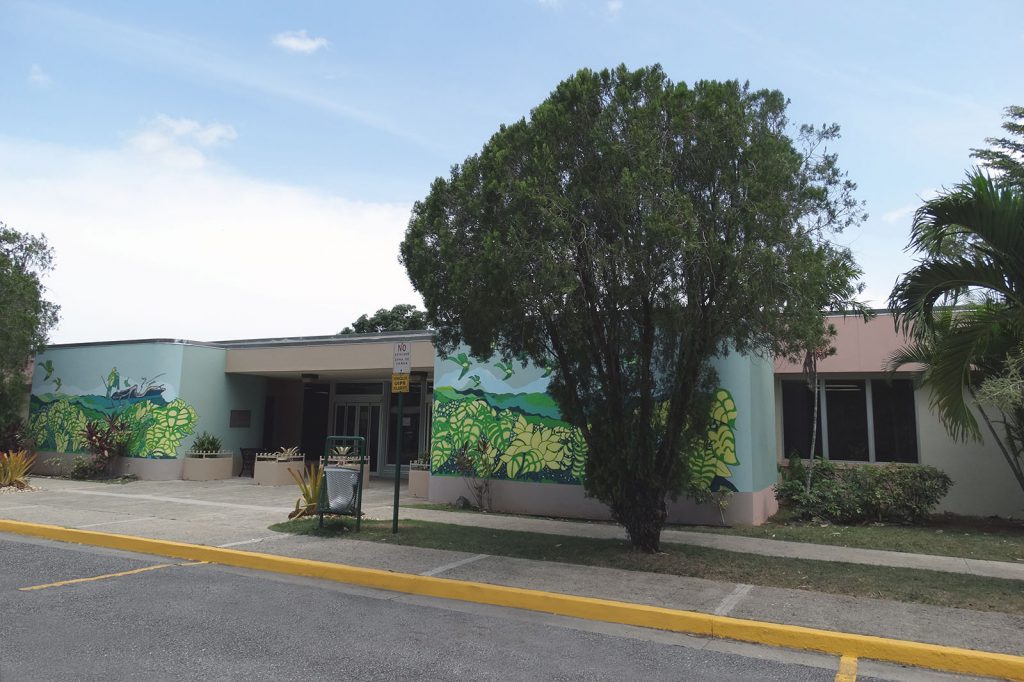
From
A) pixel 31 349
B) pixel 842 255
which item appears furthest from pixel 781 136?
pixel 31 349

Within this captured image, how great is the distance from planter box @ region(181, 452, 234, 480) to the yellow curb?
372 inches

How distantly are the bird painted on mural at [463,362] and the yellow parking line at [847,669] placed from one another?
9674mm

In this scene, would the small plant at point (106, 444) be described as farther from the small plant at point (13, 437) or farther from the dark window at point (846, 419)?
the dark window at point (846, 419)

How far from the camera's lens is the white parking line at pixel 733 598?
6.44 meters

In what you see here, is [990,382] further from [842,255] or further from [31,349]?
[31,349]

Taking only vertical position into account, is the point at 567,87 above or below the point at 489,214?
above

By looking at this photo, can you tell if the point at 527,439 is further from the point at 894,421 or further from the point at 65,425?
the point at 65,425

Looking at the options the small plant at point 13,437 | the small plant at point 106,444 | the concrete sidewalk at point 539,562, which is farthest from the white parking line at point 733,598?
the small plant at point 13,437

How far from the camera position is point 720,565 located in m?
8.24

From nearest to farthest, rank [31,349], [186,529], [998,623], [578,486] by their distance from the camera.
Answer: [998,623], [186,529], [578,486], [31,349]

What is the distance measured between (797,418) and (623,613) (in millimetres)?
10139

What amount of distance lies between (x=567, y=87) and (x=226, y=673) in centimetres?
667

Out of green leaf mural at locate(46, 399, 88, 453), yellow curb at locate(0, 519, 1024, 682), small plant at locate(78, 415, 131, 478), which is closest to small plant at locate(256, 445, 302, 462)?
small plant at locate(78, 415, 131, 478)

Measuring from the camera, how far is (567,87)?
8125 millimetres
